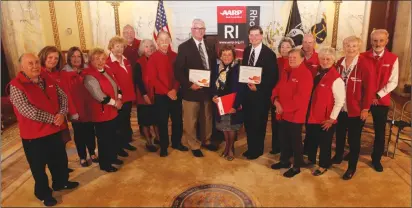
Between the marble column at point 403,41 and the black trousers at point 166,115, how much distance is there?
4.88m

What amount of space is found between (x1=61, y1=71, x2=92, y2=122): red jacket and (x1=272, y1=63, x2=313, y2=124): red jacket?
2041 mm

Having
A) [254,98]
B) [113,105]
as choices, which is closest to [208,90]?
→ [254,98]

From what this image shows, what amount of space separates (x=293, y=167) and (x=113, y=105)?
207cm

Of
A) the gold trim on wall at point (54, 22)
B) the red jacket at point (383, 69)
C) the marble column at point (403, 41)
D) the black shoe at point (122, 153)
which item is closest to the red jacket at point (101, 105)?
the black shoe at point (122, 153)

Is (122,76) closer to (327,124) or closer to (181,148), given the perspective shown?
(181,148)

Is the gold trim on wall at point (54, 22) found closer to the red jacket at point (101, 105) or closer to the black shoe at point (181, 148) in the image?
the red jacket at point (101, 105)

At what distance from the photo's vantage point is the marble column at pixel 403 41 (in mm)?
6309

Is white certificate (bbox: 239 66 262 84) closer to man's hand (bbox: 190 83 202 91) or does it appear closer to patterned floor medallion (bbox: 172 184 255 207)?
man's hand (bbox: 190 83 202 91)

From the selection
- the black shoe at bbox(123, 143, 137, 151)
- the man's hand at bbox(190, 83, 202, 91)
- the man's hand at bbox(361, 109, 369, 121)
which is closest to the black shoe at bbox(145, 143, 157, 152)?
the black shoe at bbox(123, 143, 137, 151)

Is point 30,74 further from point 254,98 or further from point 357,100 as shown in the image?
point 357,100

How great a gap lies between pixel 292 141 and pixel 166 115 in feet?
5.07

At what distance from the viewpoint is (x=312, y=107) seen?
3.29 m

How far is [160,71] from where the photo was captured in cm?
385

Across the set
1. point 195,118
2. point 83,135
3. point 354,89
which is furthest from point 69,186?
point 354,89
